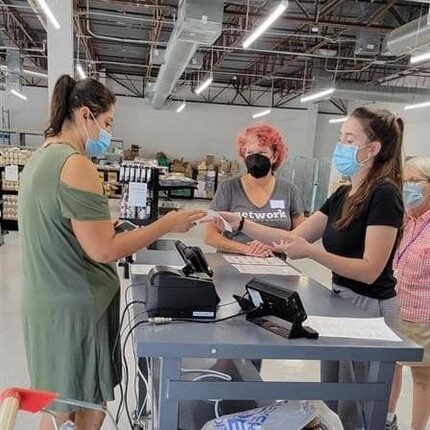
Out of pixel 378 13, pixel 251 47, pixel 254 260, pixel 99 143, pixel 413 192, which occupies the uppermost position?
pixel 378 13

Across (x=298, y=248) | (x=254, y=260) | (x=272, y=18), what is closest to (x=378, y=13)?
(x=272, y=18)

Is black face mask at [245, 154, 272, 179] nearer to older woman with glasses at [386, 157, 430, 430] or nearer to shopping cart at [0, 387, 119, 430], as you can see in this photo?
older woman with glasses at [386, 157, 430, 430]

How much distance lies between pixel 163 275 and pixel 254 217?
1.17m

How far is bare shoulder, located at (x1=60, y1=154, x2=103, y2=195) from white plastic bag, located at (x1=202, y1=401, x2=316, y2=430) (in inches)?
30.9

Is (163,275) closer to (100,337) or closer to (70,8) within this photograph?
(100,337)

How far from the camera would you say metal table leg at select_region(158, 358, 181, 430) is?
1.11m

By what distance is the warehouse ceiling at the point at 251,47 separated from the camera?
761cm

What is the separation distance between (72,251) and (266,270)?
34.5 inches

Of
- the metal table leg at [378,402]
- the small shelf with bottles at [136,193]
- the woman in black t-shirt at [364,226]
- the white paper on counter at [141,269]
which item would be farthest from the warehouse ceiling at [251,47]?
the metal table leg at [378,402]

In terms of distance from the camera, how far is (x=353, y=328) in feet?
4.20

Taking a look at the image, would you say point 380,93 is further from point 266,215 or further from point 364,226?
point 364,226

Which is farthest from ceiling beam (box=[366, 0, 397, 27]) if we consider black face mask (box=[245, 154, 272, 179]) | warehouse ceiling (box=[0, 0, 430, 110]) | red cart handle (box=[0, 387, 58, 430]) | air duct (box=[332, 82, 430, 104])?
red cart handle (box=[0, 387, 58, 430])

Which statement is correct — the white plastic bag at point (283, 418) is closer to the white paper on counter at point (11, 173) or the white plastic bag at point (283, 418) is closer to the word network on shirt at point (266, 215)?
the word network on shirt at point (266, 215)

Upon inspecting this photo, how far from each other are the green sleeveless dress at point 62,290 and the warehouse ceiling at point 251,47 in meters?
5.40
